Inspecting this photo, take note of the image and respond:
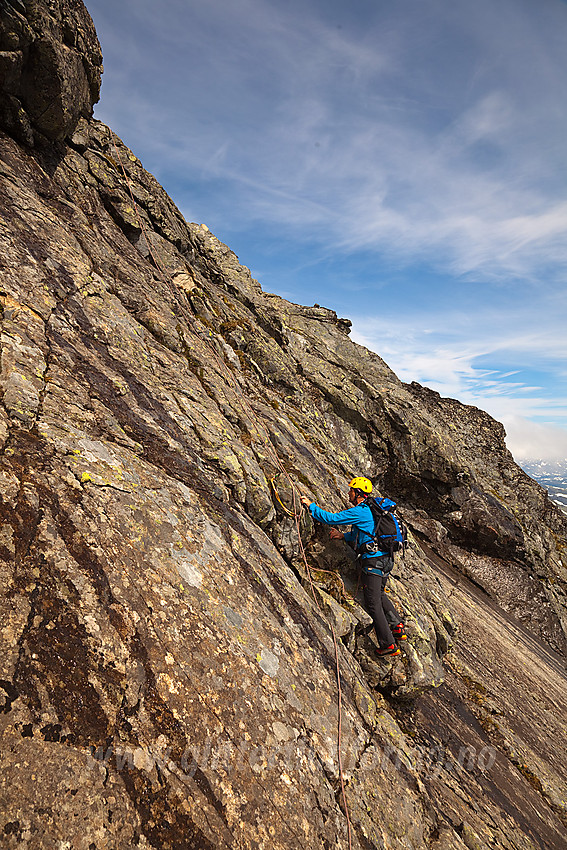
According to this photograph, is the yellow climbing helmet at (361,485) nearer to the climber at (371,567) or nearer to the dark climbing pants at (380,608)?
the climber at (371,567)

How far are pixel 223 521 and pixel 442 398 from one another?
129 feet

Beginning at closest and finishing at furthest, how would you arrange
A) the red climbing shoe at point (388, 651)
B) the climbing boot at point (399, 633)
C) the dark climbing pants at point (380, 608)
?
1. the red climbing shoe at point (388, 651)
2. the dark climbing pants at point (380, 608)
3. the climbing boot at point (399, 633)

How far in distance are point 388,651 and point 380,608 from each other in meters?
1.16

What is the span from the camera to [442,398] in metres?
42.4

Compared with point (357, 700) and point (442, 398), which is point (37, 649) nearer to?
point (357, 700)

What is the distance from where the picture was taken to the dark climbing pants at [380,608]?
11.2m

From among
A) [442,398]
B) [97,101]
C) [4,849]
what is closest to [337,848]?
[4,849]

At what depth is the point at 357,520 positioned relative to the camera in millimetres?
11867

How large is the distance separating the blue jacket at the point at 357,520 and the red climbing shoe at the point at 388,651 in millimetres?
2540

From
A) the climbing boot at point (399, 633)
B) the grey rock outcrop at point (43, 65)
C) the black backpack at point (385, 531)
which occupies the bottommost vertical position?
the climbing boot at point (399, 633)

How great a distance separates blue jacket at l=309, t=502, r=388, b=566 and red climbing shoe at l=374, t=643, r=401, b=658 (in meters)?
2.54

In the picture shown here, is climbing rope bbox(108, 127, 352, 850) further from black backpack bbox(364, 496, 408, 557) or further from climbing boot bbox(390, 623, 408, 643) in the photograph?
climbing boot bbox(390, 623, 408, 643)

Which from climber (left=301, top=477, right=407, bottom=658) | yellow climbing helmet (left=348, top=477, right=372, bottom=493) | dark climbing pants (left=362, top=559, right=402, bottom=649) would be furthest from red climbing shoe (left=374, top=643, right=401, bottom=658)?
yellow climbing helmet (left=348, top=477, right=372, bottom=493)

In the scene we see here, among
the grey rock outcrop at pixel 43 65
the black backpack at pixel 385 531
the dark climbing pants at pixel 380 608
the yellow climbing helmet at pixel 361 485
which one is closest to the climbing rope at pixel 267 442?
the dark climbing pants at pixel 380 608
